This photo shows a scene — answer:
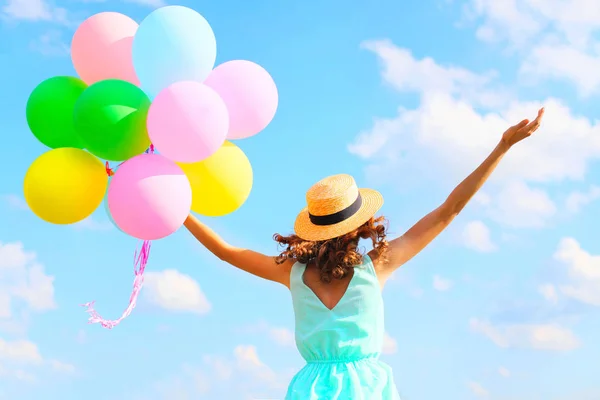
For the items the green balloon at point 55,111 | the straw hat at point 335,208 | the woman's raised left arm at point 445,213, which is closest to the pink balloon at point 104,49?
the green balloon at point 55,111

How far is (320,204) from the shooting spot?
12.5 feet

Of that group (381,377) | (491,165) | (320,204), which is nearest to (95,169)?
(320,204)

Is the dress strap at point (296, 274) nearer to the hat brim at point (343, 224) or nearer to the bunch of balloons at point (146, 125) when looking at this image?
the hat brim at point (343, 224)

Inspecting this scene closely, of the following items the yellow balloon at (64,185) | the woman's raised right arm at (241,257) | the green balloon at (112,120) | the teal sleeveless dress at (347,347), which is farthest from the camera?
the woman's raised right arm at (241,257)

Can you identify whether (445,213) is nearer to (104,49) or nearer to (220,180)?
(220,180)

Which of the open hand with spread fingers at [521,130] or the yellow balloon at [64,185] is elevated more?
the open hand with spread fingers at [521,130]

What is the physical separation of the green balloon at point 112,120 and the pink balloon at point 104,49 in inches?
11.3

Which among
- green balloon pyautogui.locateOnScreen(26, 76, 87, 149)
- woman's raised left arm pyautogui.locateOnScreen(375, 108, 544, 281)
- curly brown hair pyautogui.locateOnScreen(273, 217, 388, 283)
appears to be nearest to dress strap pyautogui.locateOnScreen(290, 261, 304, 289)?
curly brown hair pyautogui.locateOnScreen(273, 217, 388, 283)

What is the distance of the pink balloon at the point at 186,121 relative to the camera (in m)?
3.58

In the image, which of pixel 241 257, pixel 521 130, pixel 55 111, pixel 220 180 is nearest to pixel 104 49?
pixel 55 111

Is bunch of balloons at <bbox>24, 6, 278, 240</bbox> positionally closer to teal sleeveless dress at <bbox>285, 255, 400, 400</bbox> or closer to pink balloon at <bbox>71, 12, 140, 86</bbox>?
pink balloon at <bbox>71, 12, 140, 86</bbox>

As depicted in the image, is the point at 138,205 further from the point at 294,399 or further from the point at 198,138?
the point at 294,399

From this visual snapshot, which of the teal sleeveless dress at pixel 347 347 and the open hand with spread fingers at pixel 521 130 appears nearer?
the teal sleeveless dress at pixel 347 347

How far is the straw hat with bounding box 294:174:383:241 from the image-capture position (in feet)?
12.3
